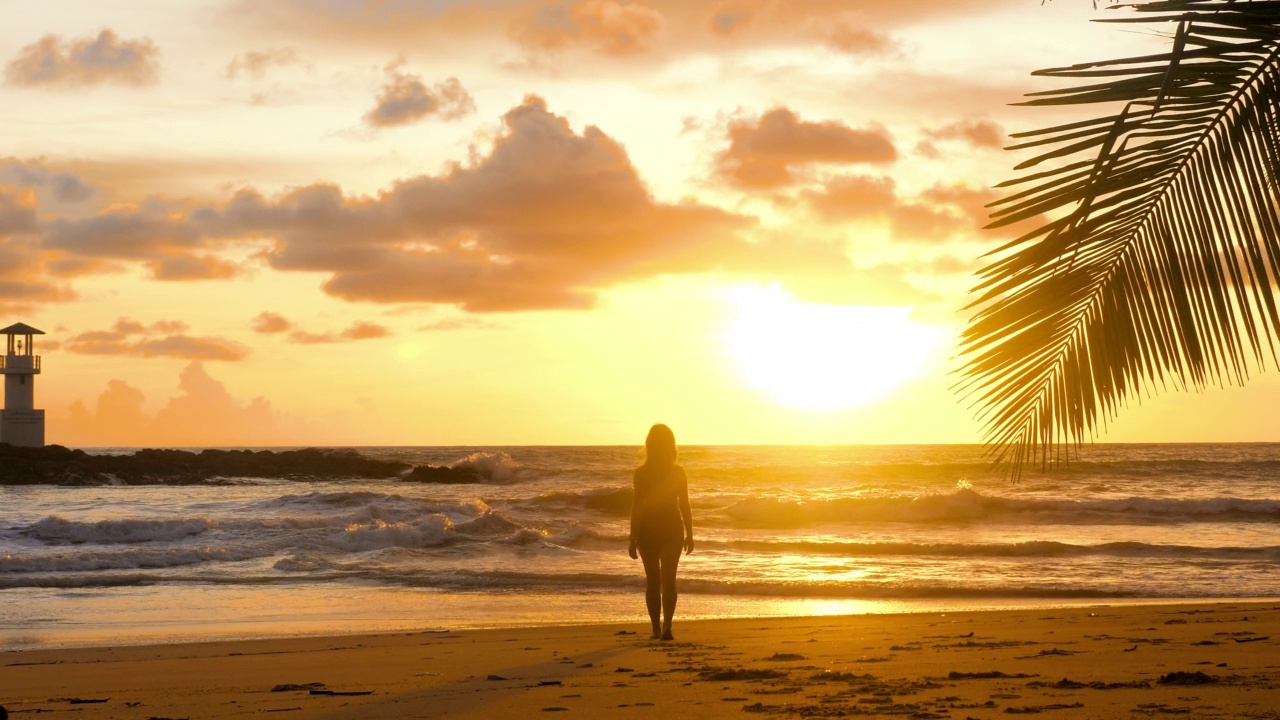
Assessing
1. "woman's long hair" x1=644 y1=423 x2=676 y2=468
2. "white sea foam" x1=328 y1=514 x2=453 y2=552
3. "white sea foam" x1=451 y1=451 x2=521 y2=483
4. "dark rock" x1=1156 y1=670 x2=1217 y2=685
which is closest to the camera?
"dark rock" x1=1156 y1=670 x2=1217 y2=685

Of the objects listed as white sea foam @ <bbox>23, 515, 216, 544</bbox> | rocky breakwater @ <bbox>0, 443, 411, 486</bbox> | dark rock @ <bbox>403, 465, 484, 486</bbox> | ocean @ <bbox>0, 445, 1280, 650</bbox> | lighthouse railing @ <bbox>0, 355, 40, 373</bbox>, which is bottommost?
ocean @ <bbox>0, 445, 1280, 650</bbox>

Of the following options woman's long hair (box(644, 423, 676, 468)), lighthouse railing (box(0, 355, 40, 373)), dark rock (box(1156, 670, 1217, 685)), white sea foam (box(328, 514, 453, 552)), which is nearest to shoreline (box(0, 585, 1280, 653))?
woman's long hair (box(644, 423, 676, 468))

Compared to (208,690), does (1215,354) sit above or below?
above

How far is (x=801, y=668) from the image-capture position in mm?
7422

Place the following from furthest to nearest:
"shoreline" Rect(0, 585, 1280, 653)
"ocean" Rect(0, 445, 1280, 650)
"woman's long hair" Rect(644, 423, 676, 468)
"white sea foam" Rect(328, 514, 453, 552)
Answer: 1. "white sea foam" Rect(328, 514, 453, 552)
2. "ocean" Rect(0, 445, 1280, 650)
3. "shoreline" Rect(0, 585, 1280, 653)
4. "woman's long hair" Rect(644, 423, 676, 468)

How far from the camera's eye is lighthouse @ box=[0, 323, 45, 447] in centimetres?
5138

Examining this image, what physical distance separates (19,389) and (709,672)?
5468cm

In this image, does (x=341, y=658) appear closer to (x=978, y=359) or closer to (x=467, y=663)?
(x=467, y=663)

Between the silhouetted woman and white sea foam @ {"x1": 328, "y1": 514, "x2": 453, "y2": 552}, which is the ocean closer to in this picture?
white sea foam @ {"x1": 328, "y1": 514, "x2": 453, "y2": 552}

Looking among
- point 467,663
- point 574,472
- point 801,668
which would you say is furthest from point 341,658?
point 574,472

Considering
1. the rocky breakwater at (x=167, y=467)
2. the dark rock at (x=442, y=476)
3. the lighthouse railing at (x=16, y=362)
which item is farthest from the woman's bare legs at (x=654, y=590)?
the lighthouse railing at (x=16, y=362)

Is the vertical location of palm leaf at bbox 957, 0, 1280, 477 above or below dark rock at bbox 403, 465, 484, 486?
above

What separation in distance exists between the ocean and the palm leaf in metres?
3.53

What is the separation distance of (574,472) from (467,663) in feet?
157
